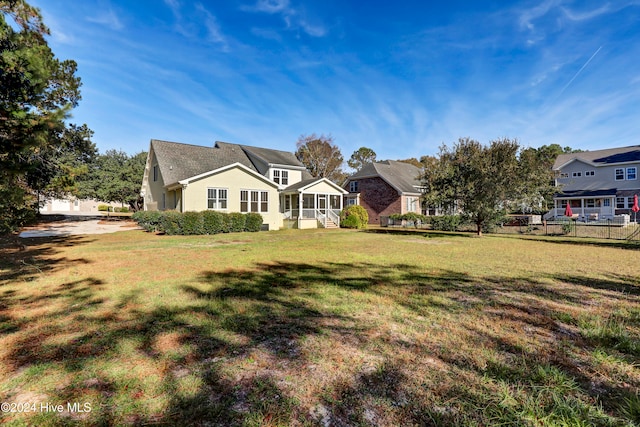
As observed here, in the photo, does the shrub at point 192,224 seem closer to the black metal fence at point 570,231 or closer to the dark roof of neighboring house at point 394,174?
the dark roof of neighboring house at point 394,174

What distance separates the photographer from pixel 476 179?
51.2 feet

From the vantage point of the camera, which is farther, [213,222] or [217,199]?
[217,199]

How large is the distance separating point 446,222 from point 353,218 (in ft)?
26.5

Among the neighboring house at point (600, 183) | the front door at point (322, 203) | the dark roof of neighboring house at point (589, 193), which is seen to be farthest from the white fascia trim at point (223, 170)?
the dark roof of neighboring house at point (589, 193)

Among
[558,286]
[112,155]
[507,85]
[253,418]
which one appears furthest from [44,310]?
[112,155]

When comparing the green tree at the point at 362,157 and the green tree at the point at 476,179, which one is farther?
the green tree at the point at 362,157

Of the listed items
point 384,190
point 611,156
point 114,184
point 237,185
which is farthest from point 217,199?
point 611,156

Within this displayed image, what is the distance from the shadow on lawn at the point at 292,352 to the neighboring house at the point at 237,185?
578 inches

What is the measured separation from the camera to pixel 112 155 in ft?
164

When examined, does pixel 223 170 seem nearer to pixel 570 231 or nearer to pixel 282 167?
pixel 282 167

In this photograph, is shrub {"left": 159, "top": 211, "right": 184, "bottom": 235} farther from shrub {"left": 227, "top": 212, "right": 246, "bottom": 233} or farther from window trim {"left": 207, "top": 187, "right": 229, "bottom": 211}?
window trim {"left": 207, "top": 187, "right": 229, "bottom": 211}

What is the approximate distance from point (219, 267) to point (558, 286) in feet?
25.3

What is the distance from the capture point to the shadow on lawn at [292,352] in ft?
6.99

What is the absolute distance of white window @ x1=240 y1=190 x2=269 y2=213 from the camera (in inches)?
837
